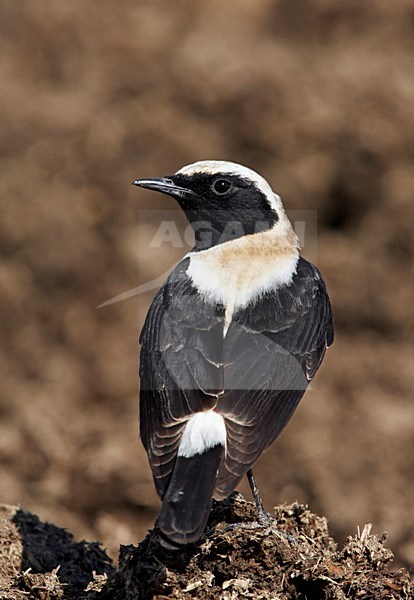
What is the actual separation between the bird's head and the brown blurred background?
4415 mm

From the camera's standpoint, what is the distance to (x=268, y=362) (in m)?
6.02

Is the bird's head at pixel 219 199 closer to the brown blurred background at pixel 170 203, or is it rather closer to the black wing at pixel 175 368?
the black wing at pixel 175 368

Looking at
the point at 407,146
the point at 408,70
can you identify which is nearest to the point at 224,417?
the point at 407,146

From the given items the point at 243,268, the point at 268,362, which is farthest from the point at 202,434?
the point at 243,268

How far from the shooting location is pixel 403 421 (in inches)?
452

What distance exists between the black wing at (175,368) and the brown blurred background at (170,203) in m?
4.45

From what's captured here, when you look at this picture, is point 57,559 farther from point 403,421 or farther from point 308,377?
point 403,421

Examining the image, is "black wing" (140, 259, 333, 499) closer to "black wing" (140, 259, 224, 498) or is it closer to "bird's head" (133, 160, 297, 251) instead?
"black wing" (140, 259, 224, 498)

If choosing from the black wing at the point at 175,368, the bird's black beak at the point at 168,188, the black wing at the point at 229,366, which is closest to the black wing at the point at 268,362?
the black wing at the point at 229,366

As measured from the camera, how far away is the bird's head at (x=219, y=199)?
6.89m

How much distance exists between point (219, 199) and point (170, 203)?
254 inches

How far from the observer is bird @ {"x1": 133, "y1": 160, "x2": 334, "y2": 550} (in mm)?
5461

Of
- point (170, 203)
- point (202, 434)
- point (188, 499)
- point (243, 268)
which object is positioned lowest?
point (188, 499)

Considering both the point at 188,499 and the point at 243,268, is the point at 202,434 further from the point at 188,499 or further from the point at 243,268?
the point at 243,268
